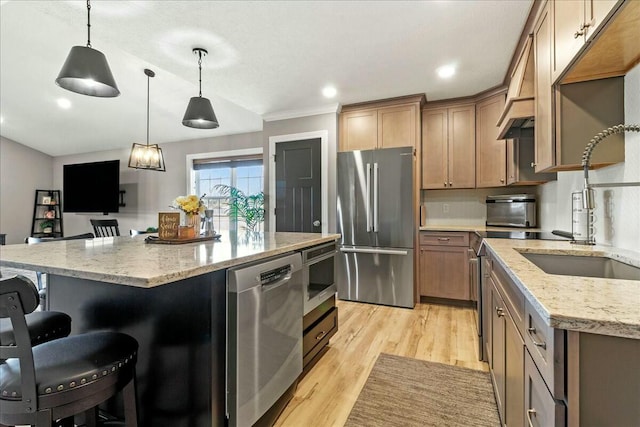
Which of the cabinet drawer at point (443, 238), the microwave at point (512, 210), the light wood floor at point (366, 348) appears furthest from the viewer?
the cabinet drawer at point (443, 238)

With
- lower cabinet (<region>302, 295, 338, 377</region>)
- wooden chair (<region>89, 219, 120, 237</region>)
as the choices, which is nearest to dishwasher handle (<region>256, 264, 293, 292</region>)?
lower cabinet (<region>302, 295, 338, 377</region>)

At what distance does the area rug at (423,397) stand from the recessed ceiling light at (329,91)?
290 cm

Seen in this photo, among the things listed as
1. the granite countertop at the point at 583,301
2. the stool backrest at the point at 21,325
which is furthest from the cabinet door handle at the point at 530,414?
the stool backrest at the point at 21,325

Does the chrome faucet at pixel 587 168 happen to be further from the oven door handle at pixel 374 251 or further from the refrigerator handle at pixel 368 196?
the refrigerator handle at pixel 368 196

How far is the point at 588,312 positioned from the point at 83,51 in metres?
2.59

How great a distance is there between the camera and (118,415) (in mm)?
1470

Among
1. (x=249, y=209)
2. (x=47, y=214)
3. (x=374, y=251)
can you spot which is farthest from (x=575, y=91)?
(x=47, y=214)

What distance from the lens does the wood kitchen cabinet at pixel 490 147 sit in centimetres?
345

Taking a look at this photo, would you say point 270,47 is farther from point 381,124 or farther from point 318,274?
point 318,274

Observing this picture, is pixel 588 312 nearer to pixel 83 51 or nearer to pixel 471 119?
pixel 83 51

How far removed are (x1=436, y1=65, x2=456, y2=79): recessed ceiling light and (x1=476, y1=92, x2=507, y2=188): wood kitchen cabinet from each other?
29.4 inches

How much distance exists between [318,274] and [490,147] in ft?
8.95

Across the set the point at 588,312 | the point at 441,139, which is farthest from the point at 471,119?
the point at 588,312

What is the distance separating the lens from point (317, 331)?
218cm
